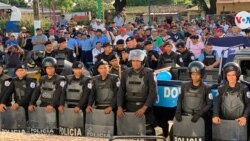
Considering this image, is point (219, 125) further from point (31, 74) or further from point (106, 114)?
point (31, 74)

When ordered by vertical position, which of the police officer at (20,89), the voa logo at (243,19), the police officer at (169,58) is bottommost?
the police officer at (20,89)

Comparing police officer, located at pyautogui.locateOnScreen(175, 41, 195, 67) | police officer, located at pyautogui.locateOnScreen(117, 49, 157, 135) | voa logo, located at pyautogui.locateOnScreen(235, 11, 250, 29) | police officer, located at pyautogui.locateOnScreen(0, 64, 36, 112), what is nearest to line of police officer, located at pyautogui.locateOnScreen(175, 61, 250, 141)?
police officer, located at pyautogui.locateOnScreen(117, 49, 157, 135)

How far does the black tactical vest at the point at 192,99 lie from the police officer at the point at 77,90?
1.64 metres

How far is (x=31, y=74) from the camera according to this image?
34.0ft

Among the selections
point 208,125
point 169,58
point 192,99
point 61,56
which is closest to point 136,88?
point 192,99

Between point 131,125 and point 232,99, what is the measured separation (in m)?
1.65

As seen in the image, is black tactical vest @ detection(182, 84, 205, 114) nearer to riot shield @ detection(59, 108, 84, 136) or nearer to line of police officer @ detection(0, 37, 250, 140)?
line of police officer @ detection(0, 37, 250, 140)

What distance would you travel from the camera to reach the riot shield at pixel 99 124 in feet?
24.7

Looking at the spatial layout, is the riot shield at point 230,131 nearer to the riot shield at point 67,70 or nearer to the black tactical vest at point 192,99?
the black tactical vest at point 192,99

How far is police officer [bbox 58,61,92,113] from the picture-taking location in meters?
7.71

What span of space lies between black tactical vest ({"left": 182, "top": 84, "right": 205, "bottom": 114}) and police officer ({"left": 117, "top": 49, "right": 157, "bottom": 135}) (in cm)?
58

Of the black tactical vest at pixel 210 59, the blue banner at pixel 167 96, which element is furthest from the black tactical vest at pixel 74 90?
the black tactical vest at pixel 210 59

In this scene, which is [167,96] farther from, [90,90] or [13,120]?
[13,120]

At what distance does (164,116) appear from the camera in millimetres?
8141
